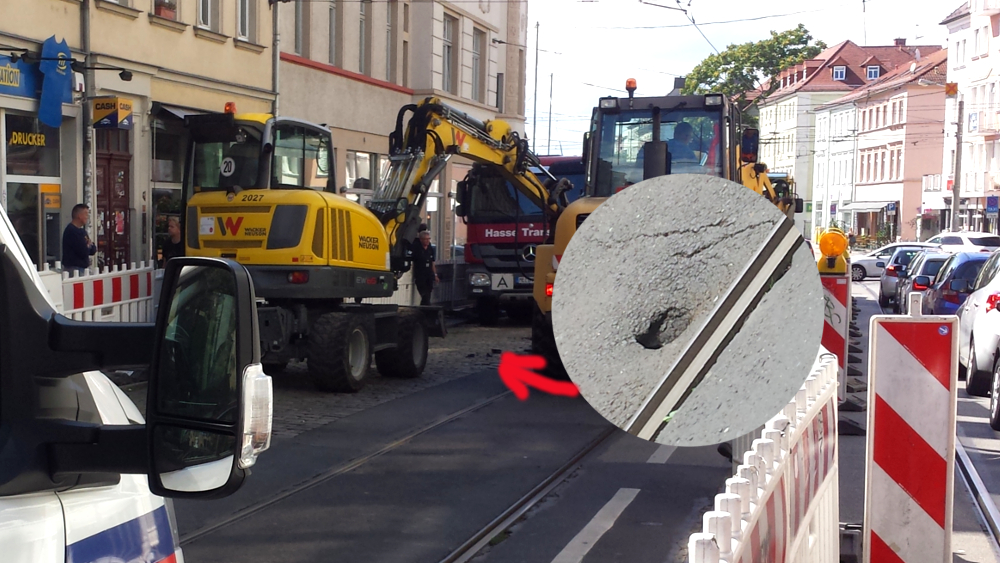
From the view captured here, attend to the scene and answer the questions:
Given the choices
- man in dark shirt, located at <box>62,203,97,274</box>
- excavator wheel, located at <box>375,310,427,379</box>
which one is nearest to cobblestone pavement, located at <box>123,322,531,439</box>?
excavator wheel, located at <box>375,310,427,379</box>

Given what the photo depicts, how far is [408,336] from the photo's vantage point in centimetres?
1384

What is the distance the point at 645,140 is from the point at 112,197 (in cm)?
1105

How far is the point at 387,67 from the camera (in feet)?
102

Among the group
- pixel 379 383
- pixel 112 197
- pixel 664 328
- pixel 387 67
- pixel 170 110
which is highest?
pixel 387 67

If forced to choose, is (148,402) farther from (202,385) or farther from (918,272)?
(918,272)

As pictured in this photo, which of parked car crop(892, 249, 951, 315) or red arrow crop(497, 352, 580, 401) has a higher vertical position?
parked car crop(892, 249, 951, 315)

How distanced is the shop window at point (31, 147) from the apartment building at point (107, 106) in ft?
0.05

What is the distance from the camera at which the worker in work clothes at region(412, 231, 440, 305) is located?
19312 mm

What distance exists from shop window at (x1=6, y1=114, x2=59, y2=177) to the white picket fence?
5489 mm

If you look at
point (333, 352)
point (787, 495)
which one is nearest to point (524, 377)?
point (333, 352)

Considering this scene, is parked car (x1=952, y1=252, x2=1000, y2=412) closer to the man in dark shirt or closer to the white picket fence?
the white picket fence

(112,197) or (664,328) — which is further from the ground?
(112,197)

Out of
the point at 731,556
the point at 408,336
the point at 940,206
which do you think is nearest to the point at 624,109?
the point at 408,336

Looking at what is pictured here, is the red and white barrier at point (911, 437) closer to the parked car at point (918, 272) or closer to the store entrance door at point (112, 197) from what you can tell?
the store entrance door at point (112, 197)
